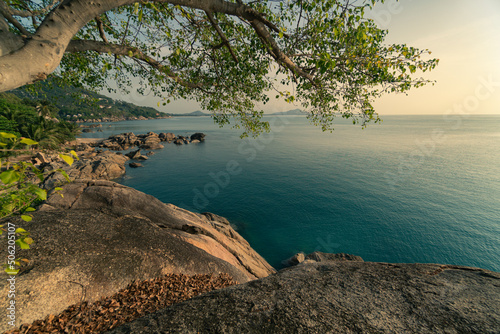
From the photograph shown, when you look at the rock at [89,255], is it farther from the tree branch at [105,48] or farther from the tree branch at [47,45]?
the tree branch at [105,48]

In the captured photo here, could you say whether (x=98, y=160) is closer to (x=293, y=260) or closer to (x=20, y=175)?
(x=293, y=260)

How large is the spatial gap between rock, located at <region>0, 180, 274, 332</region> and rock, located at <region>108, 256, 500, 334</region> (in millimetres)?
2523

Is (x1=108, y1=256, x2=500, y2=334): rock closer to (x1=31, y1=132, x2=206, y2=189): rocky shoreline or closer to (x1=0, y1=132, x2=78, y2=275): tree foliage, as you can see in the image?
(x1=0, y1=132, x2=78, y2=275): tree foliage

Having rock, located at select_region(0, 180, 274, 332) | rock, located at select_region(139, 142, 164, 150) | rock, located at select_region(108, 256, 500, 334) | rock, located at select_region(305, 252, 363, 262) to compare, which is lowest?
rock, located at select_region(305, 252, 363, 262)

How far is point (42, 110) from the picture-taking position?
2066 inches

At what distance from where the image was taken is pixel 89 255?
5367mm

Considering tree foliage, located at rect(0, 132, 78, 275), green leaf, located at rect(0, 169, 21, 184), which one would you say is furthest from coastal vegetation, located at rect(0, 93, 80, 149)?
green leaf, located at rect(0, 169, 21, 184)

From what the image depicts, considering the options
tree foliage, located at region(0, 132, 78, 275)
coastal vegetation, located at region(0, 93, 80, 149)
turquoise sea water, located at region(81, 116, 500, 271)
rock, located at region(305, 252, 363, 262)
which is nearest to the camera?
tree foliage, located at region(0, 132, 78, 275)

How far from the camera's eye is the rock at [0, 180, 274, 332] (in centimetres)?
434

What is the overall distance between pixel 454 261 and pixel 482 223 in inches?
507

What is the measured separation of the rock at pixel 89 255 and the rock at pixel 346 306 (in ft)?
8.28

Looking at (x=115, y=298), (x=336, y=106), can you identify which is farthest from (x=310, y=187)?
(x=115, y=298)

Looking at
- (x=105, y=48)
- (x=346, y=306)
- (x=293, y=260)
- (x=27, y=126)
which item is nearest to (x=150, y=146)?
(x=27, y=126)

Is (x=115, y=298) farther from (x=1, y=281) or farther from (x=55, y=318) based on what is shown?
(x=1, y=281)
